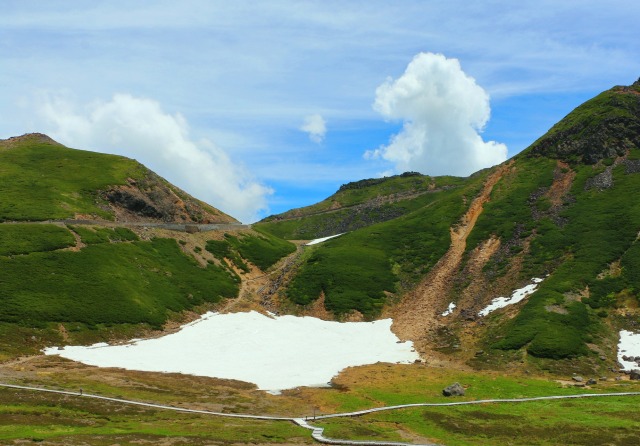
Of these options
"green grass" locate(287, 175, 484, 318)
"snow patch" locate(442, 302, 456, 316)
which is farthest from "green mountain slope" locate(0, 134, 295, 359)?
"snow patch" locate(442, 302, 456, 316)

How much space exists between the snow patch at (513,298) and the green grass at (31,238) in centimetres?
7043

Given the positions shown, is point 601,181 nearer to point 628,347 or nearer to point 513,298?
point 513,298

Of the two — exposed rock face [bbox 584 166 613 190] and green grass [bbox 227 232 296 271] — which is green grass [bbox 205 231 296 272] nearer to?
green grass [bbox 227 232 296 271]

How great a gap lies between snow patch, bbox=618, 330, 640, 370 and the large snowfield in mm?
25854

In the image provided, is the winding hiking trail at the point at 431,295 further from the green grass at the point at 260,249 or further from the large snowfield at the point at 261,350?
the green grass at the point at 260,249

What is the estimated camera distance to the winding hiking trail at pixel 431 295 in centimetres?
8062

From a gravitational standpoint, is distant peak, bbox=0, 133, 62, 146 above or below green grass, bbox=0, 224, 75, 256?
above

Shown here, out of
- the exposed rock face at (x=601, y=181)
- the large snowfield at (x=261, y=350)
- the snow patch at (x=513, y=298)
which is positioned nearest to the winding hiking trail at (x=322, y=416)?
the large snowfield at (x=261, y=350)

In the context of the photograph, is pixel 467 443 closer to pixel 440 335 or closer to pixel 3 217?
pixel 440 335

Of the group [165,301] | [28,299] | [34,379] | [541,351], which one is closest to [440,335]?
[541,351]

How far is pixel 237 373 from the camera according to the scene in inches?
2392

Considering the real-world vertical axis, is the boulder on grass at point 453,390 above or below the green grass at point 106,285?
below

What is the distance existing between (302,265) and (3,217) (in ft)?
189

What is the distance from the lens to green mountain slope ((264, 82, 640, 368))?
70688 millimetres
